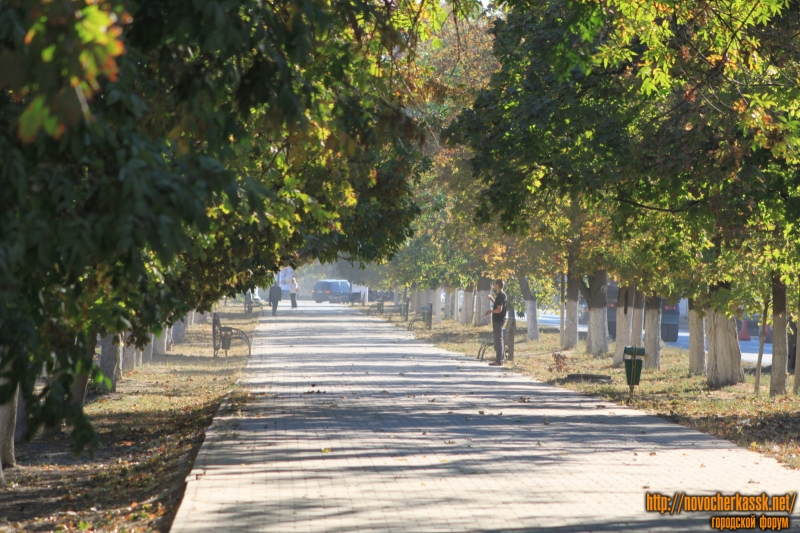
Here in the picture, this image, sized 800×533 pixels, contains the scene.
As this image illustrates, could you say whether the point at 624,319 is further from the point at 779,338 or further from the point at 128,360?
the point at 128,360

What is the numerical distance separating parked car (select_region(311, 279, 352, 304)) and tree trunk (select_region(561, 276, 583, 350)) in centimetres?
5597

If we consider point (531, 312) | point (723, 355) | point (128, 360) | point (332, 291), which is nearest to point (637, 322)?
point (723, 355)

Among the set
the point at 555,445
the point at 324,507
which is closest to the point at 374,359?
the point at 555,445

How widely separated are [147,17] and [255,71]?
0.57 metres

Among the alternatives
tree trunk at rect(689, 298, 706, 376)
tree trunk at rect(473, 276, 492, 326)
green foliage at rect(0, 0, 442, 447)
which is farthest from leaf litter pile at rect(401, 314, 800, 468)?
tree trunk at rect(473, 276, 492, 326)

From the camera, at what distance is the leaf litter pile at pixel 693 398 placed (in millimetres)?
12383

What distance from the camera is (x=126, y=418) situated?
56.7 ft

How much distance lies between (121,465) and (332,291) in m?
79.0

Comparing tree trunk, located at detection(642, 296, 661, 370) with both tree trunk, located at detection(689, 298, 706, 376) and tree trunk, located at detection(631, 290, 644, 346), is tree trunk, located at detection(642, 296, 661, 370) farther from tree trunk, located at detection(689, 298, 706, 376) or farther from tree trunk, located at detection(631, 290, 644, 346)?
tree trunk, located at detection(689, 298, 706, 376)

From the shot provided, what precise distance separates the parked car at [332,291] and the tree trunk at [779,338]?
6981 centimetres

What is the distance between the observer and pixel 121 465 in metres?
12.7

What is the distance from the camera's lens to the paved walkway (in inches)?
289

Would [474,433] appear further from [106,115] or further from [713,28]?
[106,115]

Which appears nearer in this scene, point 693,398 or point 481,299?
point 693,398
